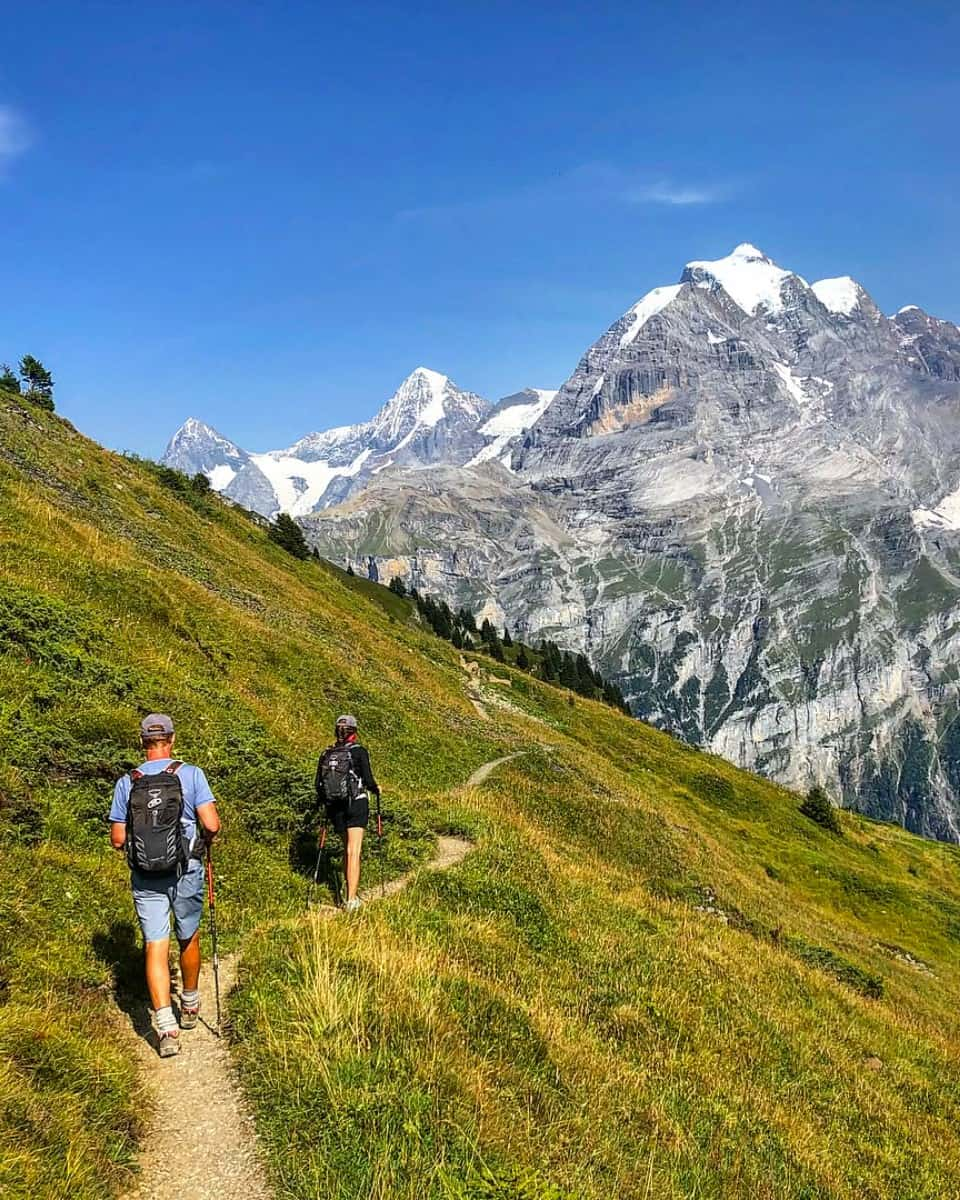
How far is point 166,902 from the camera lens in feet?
28.7

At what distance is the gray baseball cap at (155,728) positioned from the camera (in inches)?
355

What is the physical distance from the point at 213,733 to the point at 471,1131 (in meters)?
11.1

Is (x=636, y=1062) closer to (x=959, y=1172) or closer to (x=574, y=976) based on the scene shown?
(x=574, y=976)

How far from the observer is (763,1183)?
28.7 ft

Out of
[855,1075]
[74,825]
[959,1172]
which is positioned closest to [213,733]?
[74,825]

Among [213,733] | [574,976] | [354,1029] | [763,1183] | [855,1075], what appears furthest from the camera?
[213,733]

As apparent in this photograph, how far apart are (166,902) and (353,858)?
14.5ft

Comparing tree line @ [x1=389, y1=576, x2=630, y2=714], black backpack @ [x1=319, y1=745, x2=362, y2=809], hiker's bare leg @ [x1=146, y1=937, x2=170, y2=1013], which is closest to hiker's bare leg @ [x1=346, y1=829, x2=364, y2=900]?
black backpack @ [x1=319, y1=745, x2=362, y2=809]

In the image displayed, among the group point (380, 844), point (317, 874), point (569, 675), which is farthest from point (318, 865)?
point (569, 675)

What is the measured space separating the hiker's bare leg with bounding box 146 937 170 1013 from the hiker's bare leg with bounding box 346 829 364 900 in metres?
4.40

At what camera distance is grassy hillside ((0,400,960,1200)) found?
6867 mm

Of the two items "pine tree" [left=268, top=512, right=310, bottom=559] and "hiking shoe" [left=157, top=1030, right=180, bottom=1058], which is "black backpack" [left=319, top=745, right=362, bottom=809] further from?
"pine tree" [left=268, top=512, right=310, bottom=559]

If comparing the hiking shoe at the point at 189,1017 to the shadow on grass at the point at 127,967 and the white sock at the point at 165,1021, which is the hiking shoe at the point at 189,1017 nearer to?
the shadow on grass at the point at 127,967

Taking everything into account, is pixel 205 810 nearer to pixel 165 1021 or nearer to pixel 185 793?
pixel 185 793
